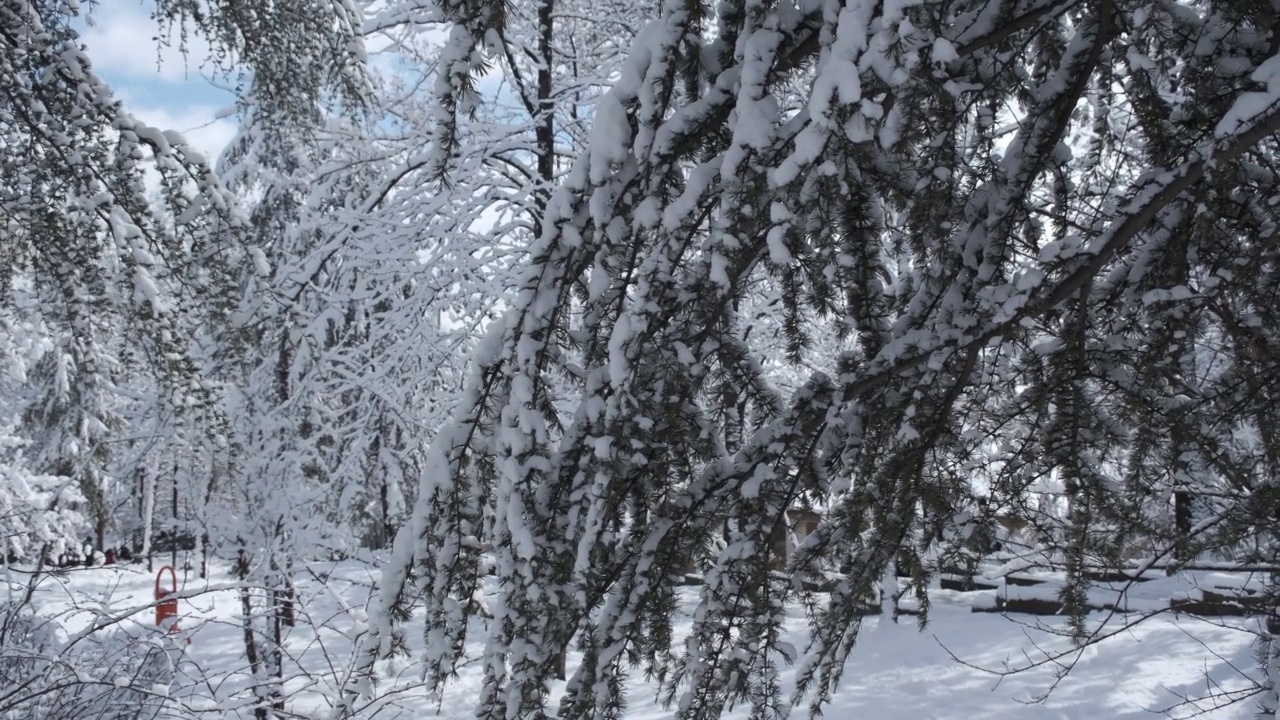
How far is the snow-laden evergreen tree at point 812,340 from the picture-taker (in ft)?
4.81

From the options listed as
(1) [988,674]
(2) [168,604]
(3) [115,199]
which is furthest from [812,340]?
(2) [168,604]

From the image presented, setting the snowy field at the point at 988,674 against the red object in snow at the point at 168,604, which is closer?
the red object in snow at the point at 168,604

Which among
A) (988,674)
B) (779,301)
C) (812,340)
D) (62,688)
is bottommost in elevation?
(988,674)

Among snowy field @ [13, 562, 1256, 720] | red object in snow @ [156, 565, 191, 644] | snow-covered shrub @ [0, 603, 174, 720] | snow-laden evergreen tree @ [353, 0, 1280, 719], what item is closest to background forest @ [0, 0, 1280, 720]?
snow-laden evergreen tree @ [353, 0, 1280, 719]

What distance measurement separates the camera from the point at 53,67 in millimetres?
2494

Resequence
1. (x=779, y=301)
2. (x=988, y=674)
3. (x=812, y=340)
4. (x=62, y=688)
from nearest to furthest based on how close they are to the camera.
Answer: (x=812, y=340) < (x=779, y=301) < (x=62, y=688) < (x=988, y=674)

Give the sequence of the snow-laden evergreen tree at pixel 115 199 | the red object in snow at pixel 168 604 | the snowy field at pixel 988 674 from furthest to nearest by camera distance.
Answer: the snowy field at pixel 988 674 → the red object in snow at pixel 168 604 → the snow-laden evergreen tree at pixel 115 199

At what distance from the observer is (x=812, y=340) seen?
1.89 metres

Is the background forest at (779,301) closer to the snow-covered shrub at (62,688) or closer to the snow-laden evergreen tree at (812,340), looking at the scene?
the snow-laden evergreen tree at (812,340)

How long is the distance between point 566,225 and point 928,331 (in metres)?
0.80

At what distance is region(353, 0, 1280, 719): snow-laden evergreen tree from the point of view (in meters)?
1.46

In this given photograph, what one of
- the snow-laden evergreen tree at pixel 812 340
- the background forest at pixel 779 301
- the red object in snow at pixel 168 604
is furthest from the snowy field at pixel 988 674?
the snow-laden evergreen tree at pixel 812 340

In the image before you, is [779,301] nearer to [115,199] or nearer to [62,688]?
[115,199]

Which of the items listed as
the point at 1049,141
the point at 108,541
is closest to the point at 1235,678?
the point at 1049,141
